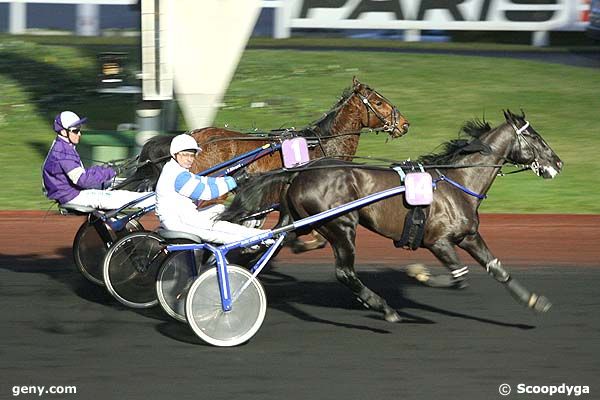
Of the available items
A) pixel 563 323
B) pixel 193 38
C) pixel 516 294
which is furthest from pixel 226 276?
pixel 193 38

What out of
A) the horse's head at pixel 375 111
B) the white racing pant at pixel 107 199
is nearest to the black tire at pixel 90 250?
the white racing pant at pixel 107 199

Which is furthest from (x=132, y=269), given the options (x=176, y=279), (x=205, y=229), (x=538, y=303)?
(x=538, y=303)

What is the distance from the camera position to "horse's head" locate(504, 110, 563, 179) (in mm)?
8242

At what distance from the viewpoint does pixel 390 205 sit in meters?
7.98

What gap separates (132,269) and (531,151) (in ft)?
10.4

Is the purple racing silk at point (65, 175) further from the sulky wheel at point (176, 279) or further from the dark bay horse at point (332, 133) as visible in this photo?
the dark bay horse at point (332, 133)

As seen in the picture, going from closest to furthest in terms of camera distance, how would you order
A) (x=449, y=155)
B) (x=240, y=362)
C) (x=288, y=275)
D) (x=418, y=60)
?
(x=240, y=362) < (x=449, y=155) < (x=288, y=275) < (x=418, y=60)

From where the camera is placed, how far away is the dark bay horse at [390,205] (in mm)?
7891

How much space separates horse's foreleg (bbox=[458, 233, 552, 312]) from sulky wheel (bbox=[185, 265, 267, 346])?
1625 mm

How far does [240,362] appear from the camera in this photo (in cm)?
716

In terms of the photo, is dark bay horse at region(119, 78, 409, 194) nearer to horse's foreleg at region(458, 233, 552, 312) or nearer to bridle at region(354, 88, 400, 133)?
bridle at region(354, 88, 400, 133)

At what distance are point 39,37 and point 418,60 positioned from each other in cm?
793

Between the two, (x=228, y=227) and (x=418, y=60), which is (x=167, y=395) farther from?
(x=418, y=60)

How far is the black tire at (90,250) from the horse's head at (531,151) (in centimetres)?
316
